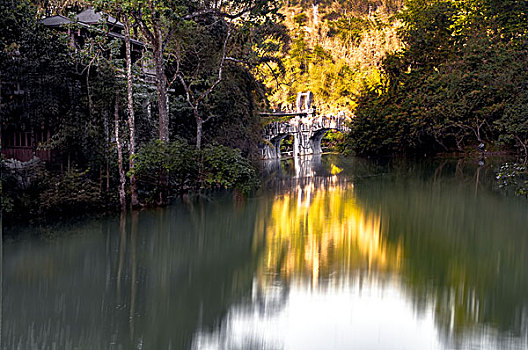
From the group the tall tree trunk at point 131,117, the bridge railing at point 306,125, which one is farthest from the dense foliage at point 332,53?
the tall tree trunk at point 131,117

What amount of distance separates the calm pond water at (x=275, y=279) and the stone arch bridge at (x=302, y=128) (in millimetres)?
26238

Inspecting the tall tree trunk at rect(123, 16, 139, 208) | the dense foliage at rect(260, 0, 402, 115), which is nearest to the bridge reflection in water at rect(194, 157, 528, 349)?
the tall tree trunk at rect(123, 16, 139, 208)

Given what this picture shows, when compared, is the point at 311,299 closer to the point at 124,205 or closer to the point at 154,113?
the point at 124,205

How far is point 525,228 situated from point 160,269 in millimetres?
9923

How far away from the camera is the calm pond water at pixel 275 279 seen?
357 inches

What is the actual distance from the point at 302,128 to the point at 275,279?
39901 millimetres

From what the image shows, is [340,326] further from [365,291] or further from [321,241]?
[321,241]

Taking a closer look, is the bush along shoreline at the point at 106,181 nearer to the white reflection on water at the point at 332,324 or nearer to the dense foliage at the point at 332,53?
the white reflection on water at the point at 332,324

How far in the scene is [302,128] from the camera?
5134 centimetres

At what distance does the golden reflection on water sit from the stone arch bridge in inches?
922

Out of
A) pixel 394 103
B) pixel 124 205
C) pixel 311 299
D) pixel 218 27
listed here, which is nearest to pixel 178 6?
pixel 124 205

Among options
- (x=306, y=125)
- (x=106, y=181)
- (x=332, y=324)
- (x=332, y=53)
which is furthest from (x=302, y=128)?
(x=332, y=324)

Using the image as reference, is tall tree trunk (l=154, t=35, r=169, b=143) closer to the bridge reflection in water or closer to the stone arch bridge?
the bridge reflection in water

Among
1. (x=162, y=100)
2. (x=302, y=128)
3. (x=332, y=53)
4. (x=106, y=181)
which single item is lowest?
(x=106, y=181)
